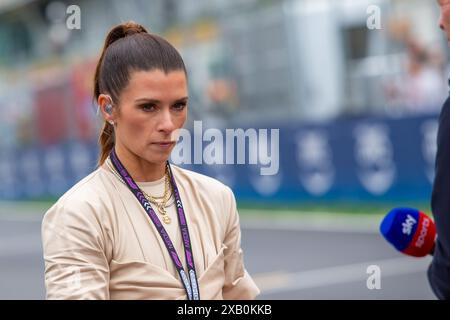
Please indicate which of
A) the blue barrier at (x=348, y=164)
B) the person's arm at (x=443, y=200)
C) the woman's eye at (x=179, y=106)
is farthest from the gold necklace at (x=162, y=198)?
the blue barrier at (x=348, y=164)

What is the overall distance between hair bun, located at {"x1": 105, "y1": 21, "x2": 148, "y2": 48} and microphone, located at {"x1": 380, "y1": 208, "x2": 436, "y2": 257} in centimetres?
112

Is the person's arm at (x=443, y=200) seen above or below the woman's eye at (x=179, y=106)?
below

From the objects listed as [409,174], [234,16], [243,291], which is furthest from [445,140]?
[234,16]

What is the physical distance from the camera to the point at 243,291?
2.80m

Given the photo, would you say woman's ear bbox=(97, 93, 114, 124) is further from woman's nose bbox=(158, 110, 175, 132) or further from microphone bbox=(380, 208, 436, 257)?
microphone bbox=(380, 208, 436, 257)

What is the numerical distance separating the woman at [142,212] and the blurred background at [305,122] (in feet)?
19.9

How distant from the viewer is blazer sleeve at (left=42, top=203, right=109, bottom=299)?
2434 mm

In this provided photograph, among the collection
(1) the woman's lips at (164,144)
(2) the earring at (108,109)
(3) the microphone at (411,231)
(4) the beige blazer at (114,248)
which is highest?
(2) the earring at (108,109)

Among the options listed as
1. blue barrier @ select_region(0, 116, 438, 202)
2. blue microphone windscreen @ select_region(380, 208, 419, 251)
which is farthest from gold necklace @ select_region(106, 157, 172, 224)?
blue barrier @ select_region(0, 116, 438, 202)

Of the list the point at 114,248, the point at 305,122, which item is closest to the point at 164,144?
the point at 114,248

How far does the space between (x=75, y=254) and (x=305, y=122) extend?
14.8m

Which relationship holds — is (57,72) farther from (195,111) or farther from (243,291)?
(243,291)

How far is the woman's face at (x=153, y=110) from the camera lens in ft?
8.47

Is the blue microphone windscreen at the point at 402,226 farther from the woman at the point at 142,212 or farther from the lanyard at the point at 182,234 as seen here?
the lanyard at the point at 182,234
